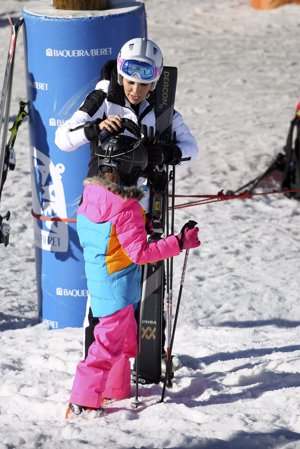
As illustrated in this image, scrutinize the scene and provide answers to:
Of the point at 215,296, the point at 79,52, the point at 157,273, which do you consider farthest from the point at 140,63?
the point at 215,296

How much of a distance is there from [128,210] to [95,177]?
0.90 feet

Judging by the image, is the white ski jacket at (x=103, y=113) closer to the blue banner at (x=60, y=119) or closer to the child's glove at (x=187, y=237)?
the child's glove at (x=187, y=237)

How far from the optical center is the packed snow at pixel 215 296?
505 cm

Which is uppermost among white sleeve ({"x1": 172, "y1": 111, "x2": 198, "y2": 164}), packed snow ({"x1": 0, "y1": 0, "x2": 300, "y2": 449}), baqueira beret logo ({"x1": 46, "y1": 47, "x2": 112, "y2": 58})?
baqueira beret logo ({"x1": 46, "y1": 47, "x2": 112, "y2": 58})

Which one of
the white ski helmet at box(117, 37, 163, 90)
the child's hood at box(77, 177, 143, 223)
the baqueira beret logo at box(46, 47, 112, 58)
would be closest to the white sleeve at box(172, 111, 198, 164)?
the white ski helmet at box(117, 37, 163, 90)

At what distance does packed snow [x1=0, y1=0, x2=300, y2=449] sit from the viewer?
199 inches

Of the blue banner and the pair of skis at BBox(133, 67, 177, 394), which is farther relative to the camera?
the blue banner

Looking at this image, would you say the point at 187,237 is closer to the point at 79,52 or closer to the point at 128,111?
the point at 128,111

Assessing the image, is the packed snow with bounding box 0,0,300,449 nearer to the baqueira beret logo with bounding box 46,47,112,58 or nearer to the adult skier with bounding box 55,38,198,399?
the adult skier with bounding box 55,38,198,399

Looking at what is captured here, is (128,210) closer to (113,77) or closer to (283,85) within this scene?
(113,77)

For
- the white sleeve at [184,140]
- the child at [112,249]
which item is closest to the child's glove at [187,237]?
the child at [112,249]

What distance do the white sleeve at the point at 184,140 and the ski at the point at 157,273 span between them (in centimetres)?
5

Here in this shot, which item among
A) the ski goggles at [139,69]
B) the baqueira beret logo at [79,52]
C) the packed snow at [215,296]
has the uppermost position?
the baqueira beret logo at [79,52]

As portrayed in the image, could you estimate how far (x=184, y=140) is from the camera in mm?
5820
